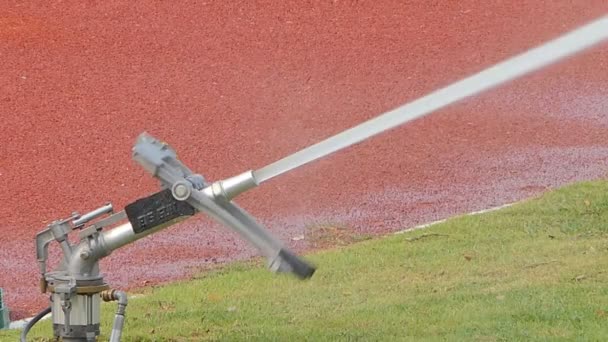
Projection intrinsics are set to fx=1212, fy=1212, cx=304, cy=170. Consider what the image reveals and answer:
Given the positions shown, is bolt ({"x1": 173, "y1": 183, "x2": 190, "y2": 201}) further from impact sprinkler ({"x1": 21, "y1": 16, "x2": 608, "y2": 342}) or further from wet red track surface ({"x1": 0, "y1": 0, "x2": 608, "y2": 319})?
wet red track surface ({"x1": 0, "y1": 0, "x2": 608, "y2": 319})

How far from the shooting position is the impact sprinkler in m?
4.16

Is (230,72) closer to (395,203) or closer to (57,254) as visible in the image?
(395,203)

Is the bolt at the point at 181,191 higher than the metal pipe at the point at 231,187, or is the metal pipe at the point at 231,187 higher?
→ the bolt at the point at 181,191

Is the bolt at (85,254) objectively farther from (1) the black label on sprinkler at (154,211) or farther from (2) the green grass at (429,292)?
(2) the green grass at (429,292)

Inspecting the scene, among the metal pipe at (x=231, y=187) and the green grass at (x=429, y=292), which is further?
the green grass at (x=429, y=292)

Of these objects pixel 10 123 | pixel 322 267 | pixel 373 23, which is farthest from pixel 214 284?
pixel 373 23

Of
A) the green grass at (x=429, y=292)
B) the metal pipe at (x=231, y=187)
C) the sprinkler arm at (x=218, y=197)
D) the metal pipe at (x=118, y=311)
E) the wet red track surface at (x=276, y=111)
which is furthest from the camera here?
the wet red track surface at (x=276, y=111)

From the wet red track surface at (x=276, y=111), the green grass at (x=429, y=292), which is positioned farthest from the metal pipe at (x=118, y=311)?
the wet red track surface at (x=276, y=111)

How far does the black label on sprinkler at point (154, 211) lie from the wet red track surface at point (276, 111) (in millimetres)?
3520

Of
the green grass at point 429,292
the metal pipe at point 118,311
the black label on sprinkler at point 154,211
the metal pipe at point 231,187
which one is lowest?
the green grass at point 429,292

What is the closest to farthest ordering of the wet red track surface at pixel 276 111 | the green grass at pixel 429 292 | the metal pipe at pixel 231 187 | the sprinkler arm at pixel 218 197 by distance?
the sprinkler arm at pixel 218 197
the metal pipe at pixel 231 187
the green grass at pixel 429 292
the wet red track surface at pixel 276 111

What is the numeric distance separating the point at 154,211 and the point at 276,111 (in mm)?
8590

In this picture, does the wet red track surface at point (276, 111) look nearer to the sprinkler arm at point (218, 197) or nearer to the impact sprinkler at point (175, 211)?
the impact sprinkler at point (175, 211)

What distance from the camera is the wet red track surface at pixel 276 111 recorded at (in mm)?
9836
